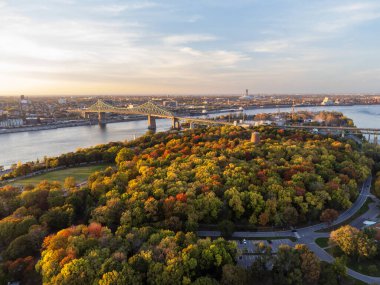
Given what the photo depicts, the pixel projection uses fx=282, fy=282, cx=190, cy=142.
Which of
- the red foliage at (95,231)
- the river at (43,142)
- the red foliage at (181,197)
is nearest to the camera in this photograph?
the red foliage at (95,231)

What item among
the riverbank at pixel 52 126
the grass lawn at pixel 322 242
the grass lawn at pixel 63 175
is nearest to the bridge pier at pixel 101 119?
the riverbank at pixel 52 126

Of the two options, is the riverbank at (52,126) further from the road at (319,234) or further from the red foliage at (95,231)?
the road at (319,234)

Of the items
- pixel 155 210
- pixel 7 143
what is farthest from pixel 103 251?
pixel 7 143

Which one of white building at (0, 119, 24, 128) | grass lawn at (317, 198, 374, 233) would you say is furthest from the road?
white building at (0, 119, 24, 128)

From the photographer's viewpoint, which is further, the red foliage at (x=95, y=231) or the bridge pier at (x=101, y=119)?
the bridge pier at (x=101, y=119)

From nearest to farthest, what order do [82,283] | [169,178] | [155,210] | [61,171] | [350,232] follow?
1. [82,283]
2. [350,232]
3. [155,210]
4. [169,178]
5. [61,171]

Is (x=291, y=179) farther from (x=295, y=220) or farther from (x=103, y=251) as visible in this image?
(x=103, y=251)
